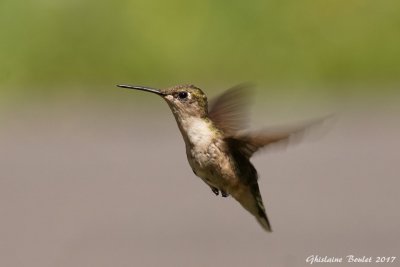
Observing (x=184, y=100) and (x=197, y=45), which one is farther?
(x=197, y=45)

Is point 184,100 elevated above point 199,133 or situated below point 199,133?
above

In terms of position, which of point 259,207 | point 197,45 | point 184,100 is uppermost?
point 197,45

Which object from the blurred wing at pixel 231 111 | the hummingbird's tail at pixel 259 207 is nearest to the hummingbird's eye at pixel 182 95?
the blurred wing at pixel 231 111

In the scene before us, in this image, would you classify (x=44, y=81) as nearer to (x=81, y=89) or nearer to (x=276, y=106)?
(x=81, y=89)

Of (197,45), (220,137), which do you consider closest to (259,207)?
(220,137)

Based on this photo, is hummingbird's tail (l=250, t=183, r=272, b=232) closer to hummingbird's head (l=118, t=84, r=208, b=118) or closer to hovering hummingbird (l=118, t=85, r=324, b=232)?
hovering hummingbird (l=118, t=85, r=324, b=232)

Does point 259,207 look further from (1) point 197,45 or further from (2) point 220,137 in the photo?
(1) point 197,45

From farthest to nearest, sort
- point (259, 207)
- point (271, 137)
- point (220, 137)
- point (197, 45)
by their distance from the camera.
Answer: point (197, 45)
point (259, 207)
point (220, 137)
point (271, 137)

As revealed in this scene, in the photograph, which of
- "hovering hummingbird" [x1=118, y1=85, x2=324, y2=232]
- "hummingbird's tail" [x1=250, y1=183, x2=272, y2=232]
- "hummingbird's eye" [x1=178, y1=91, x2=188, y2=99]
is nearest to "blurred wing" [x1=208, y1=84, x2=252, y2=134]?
"hovering hummingbird" [x1=118, y1=85, x2=324, y2=232]
